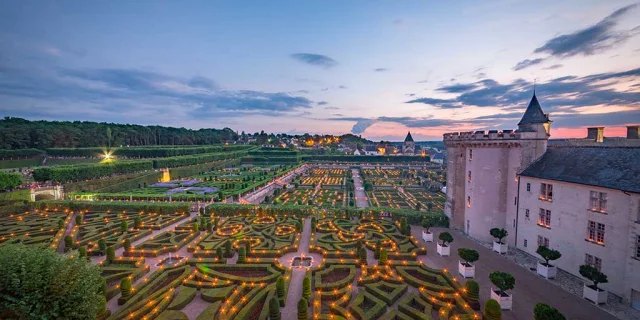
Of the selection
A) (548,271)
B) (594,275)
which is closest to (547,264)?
(548,271)

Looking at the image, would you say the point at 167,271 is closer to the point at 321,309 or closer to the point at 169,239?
the point at 169,239

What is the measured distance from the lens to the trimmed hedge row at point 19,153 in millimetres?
74562

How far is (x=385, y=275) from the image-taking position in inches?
909

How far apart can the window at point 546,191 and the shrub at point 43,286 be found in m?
35.1

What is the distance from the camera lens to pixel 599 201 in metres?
22.0

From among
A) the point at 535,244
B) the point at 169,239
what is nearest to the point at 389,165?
the point at 535,244

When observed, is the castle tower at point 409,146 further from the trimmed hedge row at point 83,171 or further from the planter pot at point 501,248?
the planter pot at point 501,248

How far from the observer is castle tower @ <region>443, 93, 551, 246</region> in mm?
29516

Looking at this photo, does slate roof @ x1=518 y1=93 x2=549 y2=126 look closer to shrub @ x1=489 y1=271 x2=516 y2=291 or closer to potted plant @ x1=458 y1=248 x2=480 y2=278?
potted plant @ x1=458 y1=248 x2=480 y2=278

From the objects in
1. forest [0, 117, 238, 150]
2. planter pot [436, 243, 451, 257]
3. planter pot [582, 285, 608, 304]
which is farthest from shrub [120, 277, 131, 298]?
forest [0, 117, 238, 150]

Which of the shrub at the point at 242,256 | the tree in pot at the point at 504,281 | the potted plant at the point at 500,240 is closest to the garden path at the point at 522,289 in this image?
the potted plant at the point at 500,240

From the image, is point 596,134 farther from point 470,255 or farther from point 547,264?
point 470,255

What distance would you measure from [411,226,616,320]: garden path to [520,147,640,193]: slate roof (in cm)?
868

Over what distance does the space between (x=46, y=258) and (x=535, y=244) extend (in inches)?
1456
